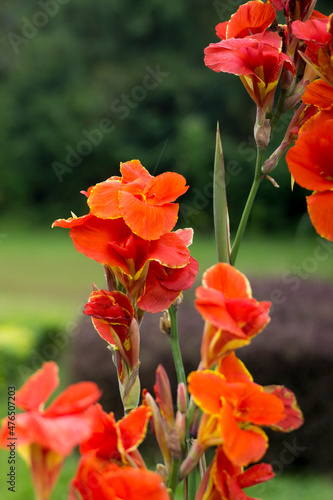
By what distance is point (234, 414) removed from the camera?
341 mm

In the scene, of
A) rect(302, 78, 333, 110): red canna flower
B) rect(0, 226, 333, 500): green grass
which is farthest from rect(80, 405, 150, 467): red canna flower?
rect(302, 78, 333, 110): red canna flower

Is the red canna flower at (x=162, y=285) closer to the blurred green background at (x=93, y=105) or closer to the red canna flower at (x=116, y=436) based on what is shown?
the red canna flower at (x=116, y=436)

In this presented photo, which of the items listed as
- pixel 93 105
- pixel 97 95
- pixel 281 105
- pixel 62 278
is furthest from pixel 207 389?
pixel 97 95

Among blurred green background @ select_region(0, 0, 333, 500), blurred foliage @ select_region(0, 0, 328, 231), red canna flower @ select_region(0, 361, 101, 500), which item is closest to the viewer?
red canna flower @ select_region(0, 361, 101, 500)

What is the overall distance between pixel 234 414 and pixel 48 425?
11 centimetres

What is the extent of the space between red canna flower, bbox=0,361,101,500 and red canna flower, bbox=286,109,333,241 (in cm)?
21

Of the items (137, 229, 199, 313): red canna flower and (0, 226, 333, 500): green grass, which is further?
(0, 226, 333, 500): green grass

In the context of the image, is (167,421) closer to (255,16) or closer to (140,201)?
(140,201)

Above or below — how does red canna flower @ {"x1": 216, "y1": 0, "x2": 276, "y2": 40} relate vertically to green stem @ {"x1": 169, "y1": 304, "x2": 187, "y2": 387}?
above

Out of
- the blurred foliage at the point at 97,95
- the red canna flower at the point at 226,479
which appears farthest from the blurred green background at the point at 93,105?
the red canna flower at the point at 226,479

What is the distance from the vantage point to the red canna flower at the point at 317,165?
43cm

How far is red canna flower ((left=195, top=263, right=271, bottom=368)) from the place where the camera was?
0.34 metres

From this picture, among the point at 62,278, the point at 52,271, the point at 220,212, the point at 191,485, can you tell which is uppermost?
the point at 220,212

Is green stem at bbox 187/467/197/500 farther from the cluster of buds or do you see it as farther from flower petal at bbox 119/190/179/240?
flower petal at bbox 119/190/179/240
